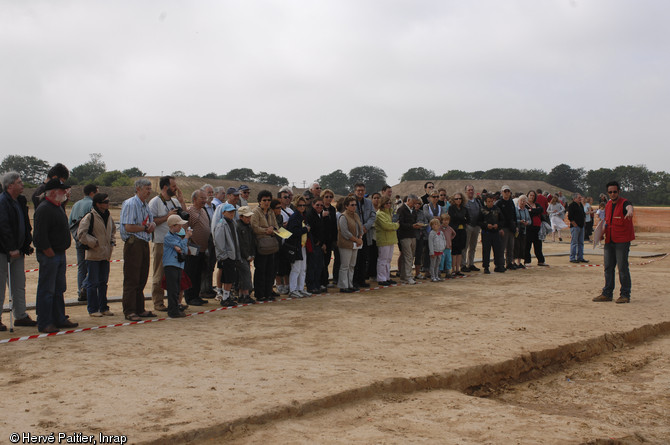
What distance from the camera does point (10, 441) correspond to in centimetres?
362

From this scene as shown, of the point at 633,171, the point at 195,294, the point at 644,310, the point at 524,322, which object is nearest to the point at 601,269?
the point at 644,310

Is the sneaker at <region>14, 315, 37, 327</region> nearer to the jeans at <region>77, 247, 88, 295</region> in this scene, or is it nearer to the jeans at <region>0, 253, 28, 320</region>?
the jeans at <region>0, 253, 28, 320</region>

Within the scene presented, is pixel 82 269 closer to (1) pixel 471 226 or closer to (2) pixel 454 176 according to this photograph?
(1) pixel 471 226

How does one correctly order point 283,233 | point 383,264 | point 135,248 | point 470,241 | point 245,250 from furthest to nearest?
point 470,241
point 383,264
point 283,233
point 245,250
point 135,248

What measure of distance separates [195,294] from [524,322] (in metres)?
5.25

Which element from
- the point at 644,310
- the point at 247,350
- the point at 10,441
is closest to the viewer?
the point at 10,441

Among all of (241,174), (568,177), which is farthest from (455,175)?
(241,174)

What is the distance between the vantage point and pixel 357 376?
5074 millimetres

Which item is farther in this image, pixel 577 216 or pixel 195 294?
pixel 577 216

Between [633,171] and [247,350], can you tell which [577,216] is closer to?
[247,350]

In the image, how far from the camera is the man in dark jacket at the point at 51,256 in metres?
6.99

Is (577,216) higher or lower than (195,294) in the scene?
higher

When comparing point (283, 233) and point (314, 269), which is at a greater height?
point (283, 233)

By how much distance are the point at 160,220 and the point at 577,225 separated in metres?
12.0
